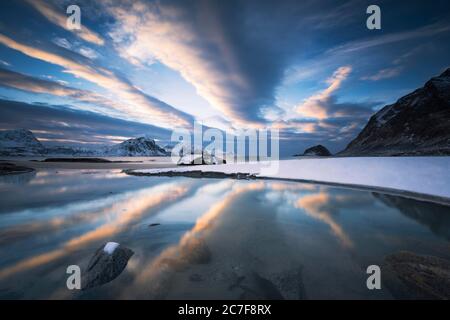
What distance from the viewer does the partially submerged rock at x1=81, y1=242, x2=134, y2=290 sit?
15.2ft

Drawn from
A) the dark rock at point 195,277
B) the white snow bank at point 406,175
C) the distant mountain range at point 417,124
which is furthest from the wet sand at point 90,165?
the distant mountain range at point 417,124

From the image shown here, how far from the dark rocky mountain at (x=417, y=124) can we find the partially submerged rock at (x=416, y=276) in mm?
89835

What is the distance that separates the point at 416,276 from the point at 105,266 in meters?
7.85

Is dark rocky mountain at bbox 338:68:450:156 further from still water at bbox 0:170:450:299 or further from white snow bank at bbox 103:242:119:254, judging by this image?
white snow bank at bbox 103:242:119:254

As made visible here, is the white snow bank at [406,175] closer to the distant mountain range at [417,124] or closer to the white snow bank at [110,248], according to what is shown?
the white snow bank at [110,248]

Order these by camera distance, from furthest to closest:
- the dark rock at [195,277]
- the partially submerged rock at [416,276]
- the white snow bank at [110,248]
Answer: the white snow bank at [110,248]
the dark rock at [195,277]
the partially submerged rock at [416,276]

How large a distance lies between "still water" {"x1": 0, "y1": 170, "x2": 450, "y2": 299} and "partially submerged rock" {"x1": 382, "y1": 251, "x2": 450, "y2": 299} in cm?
36

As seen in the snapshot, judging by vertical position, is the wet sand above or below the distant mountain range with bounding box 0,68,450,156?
below

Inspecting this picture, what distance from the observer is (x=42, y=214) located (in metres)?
10.6

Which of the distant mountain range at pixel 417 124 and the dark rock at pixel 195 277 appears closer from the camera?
the dark rock at pixel 195 277

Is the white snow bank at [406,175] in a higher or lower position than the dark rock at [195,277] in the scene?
higher

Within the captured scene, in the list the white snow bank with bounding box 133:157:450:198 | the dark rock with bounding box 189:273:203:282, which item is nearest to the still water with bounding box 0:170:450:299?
the dark rock with bounding box 189:273:203:282

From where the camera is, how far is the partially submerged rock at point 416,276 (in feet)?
14.1
